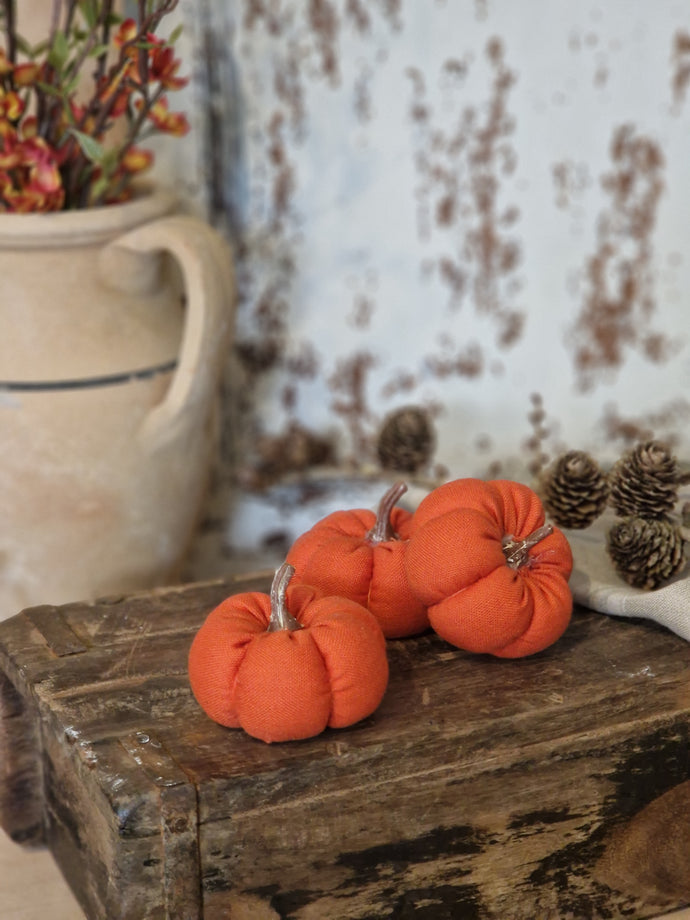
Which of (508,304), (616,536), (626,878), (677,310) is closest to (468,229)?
(508,304)

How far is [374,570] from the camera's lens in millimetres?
875

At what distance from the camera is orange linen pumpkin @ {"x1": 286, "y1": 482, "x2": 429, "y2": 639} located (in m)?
0.87

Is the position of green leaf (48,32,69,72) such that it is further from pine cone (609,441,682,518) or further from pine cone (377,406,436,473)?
pine cone (609,441,682,518)

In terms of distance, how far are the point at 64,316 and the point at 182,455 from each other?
7.9 inches

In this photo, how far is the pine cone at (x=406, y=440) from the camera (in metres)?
1.25

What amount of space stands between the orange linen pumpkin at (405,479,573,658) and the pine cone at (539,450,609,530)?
0.15 m

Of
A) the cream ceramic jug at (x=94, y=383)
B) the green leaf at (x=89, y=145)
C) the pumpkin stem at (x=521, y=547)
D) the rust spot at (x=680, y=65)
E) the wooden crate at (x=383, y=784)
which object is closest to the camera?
the wooden crate at (x=383, y=784)

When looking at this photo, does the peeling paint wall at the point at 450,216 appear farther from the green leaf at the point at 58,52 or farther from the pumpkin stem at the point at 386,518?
the pumpkin stem at the point at 386,518

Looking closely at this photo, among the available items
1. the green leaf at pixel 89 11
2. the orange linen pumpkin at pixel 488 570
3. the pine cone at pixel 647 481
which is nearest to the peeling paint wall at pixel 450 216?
the green leaf at pixel 89 11

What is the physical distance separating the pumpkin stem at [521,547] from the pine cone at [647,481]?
0.15 m

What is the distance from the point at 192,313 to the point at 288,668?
1.79 ft

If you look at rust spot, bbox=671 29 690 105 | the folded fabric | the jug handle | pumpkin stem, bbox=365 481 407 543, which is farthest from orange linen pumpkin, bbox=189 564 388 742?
rust spot, bbox=671 29 690 105

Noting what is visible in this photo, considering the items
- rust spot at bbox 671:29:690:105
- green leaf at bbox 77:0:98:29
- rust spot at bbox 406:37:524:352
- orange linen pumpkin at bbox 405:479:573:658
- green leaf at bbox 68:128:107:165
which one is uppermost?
green leaf at bbox 77:0:98:29

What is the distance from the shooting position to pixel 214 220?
1.54 metres
